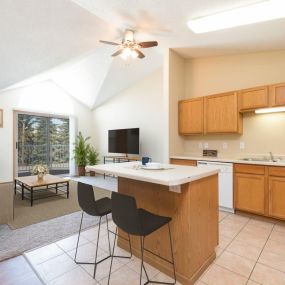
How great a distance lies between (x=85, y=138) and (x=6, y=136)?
2.50 meters

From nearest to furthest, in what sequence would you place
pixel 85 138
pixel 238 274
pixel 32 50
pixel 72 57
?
pixel 238 274, pixel 32 50, pixel 72 57, pixel 85 138

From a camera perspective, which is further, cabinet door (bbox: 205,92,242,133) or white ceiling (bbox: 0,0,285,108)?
cabinet door (bbox: 205,92,242,133)

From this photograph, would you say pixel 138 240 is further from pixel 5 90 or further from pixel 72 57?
pixel 5 90

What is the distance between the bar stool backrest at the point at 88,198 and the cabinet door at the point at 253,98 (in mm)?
2978

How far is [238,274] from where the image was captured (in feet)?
6.08

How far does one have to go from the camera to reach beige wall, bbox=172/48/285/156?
11.2 feet

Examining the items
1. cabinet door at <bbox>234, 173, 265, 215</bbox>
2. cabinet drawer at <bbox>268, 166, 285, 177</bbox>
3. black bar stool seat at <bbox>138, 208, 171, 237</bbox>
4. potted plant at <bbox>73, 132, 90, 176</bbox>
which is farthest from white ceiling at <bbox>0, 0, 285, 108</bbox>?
potted plant at <bbox>73, 132, 90, 176</bbox>

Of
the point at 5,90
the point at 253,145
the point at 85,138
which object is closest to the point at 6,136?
the point at 5,90

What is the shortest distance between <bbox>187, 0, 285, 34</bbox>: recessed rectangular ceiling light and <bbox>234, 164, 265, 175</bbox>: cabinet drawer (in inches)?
80.3

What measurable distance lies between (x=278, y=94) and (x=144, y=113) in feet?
Answer: 11.2

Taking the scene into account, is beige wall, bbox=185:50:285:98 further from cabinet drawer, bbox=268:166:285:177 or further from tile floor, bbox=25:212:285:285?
tile floor, bbox=25:212:285:285

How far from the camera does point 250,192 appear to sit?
312 cm

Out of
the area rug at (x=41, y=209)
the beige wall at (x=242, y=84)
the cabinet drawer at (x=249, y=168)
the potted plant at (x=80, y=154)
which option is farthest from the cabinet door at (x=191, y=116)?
the potted plant at (x=80, y=154)

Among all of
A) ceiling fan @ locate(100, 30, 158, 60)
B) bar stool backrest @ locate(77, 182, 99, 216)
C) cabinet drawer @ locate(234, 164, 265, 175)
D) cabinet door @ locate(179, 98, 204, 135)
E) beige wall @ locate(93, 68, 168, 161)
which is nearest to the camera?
bar stool backrest @ locate(77, 182, 99, 216)
